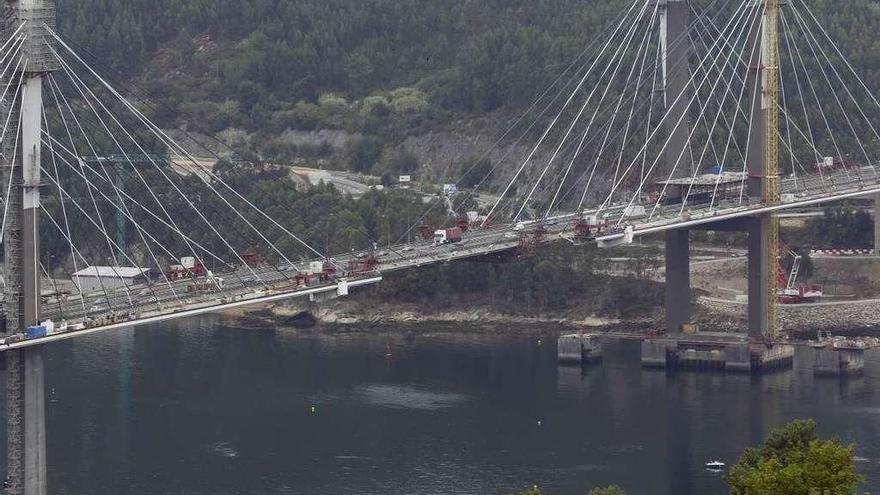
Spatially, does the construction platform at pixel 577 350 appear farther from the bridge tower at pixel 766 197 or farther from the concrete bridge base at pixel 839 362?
the concrete bridge base at pixel 839 362

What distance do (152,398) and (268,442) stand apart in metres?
6.00

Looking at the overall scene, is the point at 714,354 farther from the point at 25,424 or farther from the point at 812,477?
the point at 812,477

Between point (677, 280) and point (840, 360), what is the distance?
5315mm

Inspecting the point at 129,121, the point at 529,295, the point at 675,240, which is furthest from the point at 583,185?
the point at 129,121

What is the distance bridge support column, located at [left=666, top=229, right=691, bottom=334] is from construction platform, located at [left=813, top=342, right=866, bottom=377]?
439 cm

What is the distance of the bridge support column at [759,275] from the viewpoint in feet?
211

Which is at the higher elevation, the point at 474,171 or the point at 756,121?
the point at 756,121

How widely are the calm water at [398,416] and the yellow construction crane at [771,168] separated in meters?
2.04

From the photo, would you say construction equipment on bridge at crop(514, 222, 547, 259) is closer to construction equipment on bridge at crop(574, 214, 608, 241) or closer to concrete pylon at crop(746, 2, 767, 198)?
construction equipment on bridge at crop(574, 214, 608, 241)

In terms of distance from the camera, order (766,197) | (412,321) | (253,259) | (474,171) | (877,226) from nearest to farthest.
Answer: (253,259), (766,197), (412,321), (877,226), (474,171)

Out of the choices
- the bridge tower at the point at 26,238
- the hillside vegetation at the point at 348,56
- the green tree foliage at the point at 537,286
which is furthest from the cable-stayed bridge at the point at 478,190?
the hillside vegetation at the point at 348,56

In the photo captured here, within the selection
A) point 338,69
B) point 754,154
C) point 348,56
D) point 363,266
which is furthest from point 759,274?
point 348,56

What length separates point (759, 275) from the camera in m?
64.5

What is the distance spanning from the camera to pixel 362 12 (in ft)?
323
